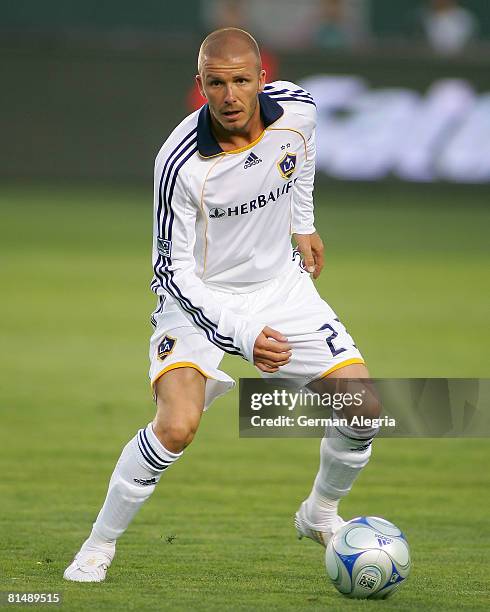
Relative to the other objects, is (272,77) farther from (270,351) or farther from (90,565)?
(90,565)

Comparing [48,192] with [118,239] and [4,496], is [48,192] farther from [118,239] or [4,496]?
[4,496]

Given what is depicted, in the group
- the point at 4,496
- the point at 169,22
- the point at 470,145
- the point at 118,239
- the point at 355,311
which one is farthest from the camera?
the point at 169,22

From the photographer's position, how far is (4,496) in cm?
685

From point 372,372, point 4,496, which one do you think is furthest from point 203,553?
point 372,372

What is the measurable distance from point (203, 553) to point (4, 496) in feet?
4.70

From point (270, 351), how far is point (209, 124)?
3.46 ft

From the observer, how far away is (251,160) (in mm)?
5641

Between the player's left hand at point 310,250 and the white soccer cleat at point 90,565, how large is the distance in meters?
1.69

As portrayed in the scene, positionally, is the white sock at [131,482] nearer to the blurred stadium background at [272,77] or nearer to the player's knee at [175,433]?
the player's knee at [175,433]

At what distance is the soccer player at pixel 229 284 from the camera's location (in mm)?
5391

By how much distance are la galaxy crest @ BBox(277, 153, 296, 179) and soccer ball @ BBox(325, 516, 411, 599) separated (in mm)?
1610

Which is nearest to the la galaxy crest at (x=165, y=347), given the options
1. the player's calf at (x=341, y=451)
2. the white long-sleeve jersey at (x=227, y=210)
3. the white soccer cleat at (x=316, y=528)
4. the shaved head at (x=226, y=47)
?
the white long-sleeve jersey at (x=227, y=210)

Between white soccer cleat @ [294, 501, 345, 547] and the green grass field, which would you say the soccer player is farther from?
the green grass field

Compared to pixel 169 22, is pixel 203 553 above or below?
above
